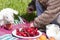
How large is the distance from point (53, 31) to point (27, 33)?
195 millimetres

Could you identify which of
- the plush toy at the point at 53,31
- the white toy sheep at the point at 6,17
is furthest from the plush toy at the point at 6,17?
the plush toy at the point at 53,31

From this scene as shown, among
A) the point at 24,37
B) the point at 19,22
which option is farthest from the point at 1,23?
the point at 24,37

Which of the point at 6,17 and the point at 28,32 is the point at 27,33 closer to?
the point at 28,32

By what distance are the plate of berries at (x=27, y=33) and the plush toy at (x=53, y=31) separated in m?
0.07

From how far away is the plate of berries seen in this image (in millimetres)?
1530

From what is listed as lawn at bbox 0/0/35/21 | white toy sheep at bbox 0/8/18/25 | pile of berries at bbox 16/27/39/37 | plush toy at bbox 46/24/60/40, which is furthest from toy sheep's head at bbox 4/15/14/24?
lawn at bbox 0/0/35/21

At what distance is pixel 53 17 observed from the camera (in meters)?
1.62

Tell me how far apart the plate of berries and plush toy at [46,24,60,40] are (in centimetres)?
7

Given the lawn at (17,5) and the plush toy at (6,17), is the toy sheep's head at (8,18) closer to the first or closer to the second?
the plush toy at (6,17)

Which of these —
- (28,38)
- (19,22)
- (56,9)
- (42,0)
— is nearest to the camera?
(28,38)

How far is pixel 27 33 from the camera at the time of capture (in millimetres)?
1544

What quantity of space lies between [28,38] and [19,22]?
396 millimetres

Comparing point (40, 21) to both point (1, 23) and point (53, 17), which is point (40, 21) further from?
point (1, 23)

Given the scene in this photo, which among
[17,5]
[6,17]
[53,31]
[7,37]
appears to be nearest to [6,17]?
[6,17]
